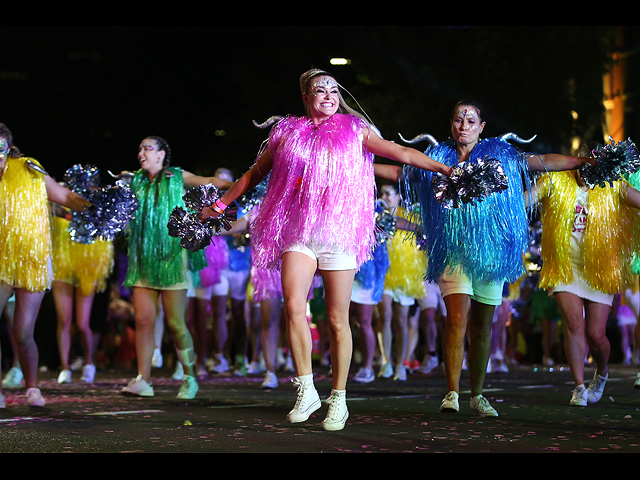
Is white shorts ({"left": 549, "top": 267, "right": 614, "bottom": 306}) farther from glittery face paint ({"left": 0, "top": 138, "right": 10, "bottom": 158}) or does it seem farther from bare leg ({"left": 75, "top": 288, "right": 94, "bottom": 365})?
bare leg ({"left": 75, "top": 288, "right": 94, "bottom": 365})

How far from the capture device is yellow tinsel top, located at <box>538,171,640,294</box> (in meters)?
6.49

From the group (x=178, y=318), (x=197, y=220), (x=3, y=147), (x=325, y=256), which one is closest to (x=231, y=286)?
(x=178, y=318)

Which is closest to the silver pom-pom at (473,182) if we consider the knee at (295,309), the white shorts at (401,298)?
the knee at (295,309)

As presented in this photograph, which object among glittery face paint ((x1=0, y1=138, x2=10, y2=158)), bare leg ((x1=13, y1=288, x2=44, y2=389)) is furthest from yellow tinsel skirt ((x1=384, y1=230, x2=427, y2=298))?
glittery face paint ((x1=0, y1=138, x2=10, y2=158))

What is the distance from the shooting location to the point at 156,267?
7.16 meters

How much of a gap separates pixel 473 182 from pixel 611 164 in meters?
1.38

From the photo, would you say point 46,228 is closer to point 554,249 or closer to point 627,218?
point 554,249

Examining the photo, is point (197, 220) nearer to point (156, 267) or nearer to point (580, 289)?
point (156, 267)

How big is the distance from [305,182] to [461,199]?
0.89 m
